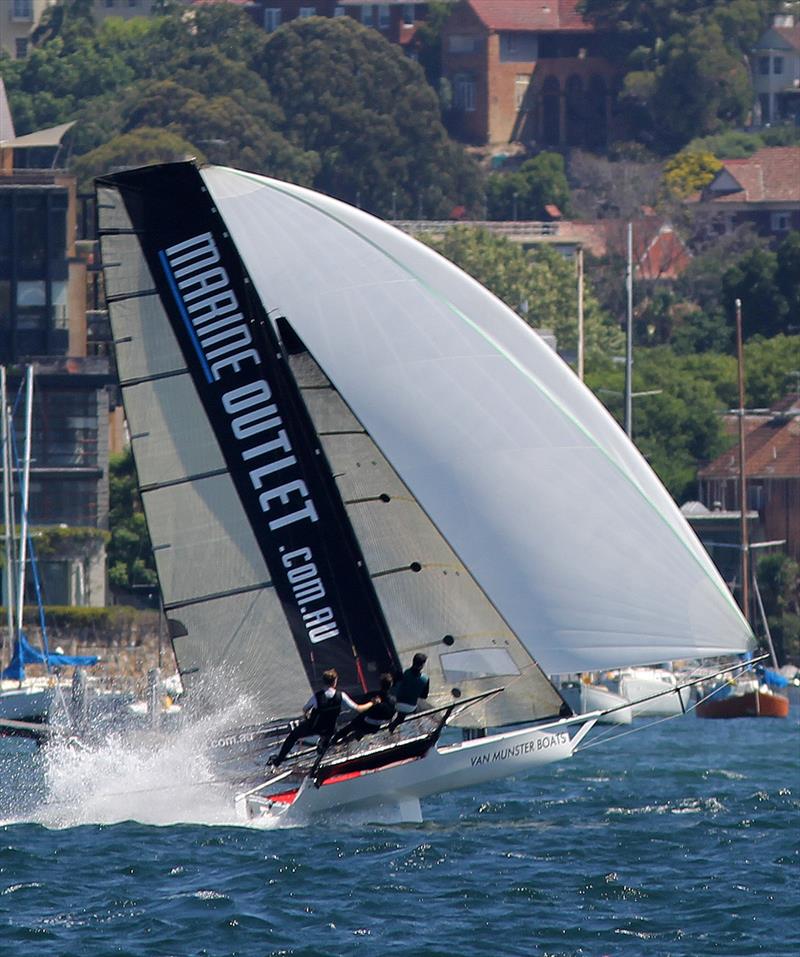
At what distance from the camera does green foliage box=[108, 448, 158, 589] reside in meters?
52.0

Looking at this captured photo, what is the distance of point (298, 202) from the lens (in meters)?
18.6

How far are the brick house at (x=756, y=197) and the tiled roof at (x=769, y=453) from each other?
37.3m

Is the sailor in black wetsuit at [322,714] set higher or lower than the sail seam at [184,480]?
lower

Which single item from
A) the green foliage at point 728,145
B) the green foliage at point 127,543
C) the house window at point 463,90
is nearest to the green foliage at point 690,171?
the green foliage at point 728,145

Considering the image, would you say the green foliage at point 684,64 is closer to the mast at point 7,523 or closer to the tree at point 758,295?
the tree at point 758,295

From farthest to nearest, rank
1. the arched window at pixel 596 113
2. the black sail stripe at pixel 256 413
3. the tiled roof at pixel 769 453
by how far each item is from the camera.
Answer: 1. the arched window at pixel 596 113
2. the tiled roof at pixel 769 453
3. the black sail stripe at pixel 256 413

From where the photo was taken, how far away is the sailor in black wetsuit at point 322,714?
17.3 m

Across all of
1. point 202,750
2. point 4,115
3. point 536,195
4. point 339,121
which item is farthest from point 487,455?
point 536,195

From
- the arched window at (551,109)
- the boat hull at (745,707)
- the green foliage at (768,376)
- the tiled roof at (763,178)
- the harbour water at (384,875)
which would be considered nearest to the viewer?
the harbour water at (384,875)

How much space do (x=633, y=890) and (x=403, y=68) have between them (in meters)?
81.1

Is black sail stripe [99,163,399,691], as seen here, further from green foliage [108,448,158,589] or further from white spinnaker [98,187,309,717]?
green foliage [108,448,158,589]

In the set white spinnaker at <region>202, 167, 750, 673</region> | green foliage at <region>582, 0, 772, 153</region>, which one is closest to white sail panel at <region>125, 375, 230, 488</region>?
white spinnaker at <region>202, 167, 750, 673</region>

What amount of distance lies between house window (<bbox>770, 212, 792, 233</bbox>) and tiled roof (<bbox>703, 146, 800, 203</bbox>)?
2.64 feet

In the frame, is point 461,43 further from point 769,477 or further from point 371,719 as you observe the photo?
point 371,719
